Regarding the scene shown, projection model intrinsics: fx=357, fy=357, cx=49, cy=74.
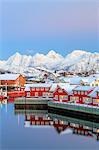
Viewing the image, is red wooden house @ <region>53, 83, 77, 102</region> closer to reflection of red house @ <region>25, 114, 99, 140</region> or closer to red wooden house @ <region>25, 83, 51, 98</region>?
reflection of red house @ <region>25, 114, 99, 140</region>

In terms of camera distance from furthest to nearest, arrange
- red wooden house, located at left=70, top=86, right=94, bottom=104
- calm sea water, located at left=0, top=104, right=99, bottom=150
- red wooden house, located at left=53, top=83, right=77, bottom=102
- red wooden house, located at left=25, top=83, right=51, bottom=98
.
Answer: red wooden house, located at left=25, top=83, right=51, bottom=98
red wooden house, located at left=53, top=83, right=77, bottom=102
red wooden house, located at left=70, top=86, right=94, bottom=104
calm sea water, located at left=0, top=104, right=99, bottom=150

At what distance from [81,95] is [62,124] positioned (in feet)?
6.53

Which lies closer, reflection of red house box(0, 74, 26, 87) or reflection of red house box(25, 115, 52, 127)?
reflection of red house box(25, 115, 52, 127)

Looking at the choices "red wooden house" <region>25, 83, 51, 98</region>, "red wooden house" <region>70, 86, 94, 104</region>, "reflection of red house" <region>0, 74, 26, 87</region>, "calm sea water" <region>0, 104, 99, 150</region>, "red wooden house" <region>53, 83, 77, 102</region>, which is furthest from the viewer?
"reflection of red house" <region>0, 74, 26, 87</region>

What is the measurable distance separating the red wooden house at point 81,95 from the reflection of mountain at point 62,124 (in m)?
0.88

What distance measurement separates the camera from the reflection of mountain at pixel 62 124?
784 cm

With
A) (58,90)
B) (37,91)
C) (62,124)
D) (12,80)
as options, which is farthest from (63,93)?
(12,80)

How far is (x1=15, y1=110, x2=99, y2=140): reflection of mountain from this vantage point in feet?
25.7

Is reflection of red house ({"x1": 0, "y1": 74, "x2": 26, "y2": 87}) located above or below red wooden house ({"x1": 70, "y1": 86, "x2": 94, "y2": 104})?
above

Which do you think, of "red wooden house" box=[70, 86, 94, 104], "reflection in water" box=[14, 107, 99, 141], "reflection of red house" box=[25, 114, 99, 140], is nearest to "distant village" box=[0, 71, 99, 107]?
"red wooden house" box=[70, 86, 94, 104]

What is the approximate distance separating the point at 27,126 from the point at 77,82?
754 centimetres

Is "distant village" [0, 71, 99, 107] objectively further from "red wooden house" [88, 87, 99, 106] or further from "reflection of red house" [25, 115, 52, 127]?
"reflection of red house" [25, 115, 52, 127]

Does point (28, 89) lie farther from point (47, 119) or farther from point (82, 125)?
point (82, 125)

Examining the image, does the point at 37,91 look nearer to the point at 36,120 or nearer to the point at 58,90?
the point at 58,90
